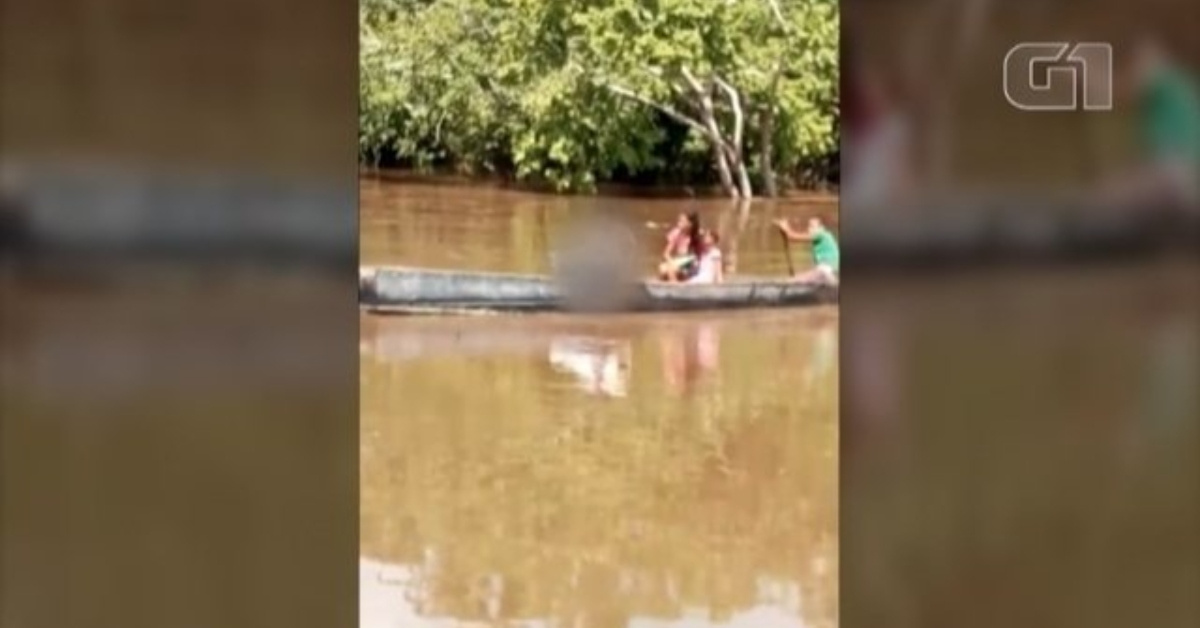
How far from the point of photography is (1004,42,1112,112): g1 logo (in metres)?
2.76

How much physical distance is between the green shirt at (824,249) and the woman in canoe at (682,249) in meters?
0.30

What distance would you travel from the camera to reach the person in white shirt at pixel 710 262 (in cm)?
388

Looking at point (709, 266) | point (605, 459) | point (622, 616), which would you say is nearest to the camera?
point (709, 266)

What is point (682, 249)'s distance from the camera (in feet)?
12.4

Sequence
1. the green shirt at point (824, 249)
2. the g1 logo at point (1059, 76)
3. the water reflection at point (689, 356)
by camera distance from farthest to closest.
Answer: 1. the water reflection at point (689, 356)
2. the green shirt at point (824, 249)
3. the g1 logo at point (1059, 76)

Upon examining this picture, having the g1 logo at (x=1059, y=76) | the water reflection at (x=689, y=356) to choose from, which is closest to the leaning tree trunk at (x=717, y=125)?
the water reflection at (x=689, y=356)

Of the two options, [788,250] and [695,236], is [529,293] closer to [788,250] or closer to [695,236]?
[695,236]

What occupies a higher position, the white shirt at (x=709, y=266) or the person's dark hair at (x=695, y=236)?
the person's dark hair at (x=695, y=236)

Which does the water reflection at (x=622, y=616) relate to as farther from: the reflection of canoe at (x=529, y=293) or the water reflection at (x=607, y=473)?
the reflection of canoe at (x=529, y=293)

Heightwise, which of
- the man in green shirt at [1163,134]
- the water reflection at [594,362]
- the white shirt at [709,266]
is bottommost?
the water reflection at [594,362]

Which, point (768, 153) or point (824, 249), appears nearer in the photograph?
point (824, 249)

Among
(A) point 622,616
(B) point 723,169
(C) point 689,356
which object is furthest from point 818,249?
(A) point 622,616

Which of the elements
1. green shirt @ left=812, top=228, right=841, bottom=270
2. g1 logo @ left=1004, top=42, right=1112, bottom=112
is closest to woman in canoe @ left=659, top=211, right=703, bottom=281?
green shirt @ left=812, top=228, right=841, bottom=270

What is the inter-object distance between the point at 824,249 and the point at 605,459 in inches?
39.3
